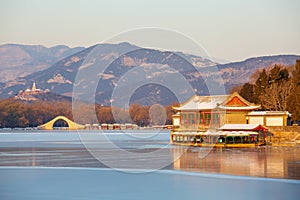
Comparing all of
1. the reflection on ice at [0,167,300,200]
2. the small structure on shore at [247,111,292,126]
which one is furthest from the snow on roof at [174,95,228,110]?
the reflection on ice at [0,167,300,200]

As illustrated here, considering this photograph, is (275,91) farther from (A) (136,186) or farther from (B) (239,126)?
(A) (136,186)

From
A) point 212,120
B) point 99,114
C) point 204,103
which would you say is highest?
point 204,103

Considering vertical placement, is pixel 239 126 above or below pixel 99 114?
below

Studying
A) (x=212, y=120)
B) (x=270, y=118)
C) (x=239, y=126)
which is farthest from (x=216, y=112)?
(x=270, y=118)

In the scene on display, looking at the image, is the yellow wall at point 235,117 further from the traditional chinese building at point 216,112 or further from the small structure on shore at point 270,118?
the small structure on shore at point 270,118

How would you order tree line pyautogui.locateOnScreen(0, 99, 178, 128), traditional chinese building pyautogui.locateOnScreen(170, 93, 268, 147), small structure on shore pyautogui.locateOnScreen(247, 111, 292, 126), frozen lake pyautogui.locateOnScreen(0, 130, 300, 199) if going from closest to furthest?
frozen lake pyautogui.locateOnScreen(0, 130, 300, 199) < traditional chinese building pyautogui.locateOnScreen(170, 93, 268, 147) < small structure on shore pyautogui.locateOnScreen(247, 111, 292, 126) < tree line pyautogui.locateOnScreen(0, 99, 178, 128)

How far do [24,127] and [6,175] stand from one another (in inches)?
4273

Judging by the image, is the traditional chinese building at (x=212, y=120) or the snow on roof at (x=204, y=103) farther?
the snow on roof at (x=204, y=103)

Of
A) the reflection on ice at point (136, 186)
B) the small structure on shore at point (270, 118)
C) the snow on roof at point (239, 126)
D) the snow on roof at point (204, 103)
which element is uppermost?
the snow on roof at point (204, 103)

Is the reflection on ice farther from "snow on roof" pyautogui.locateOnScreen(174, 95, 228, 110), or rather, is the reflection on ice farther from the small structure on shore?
"snow on roof" pyautogui.locateOnScreen(174, 95, 228, 110)

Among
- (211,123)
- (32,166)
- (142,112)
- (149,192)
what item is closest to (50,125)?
(142,112)

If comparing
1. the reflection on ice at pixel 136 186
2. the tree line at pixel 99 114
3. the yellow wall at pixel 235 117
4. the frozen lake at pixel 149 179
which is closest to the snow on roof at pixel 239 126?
the yellow wall at pixel 235 117

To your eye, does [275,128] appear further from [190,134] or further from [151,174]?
[151,174]

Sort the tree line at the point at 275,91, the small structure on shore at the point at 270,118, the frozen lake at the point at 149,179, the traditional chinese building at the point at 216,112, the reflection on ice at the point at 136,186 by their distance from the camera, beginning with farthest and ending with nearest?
the tree line at the point at 275,91, the traditional chinese building at the point at 216,112, the small structure on shore at the point at 270,118, the frozen lake at the point at 149,179, the reflection on ice at the point at 136,186
